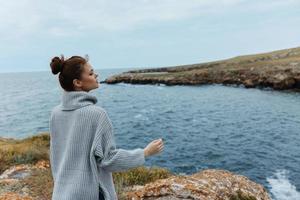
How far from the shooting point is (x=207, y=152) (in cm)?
2936

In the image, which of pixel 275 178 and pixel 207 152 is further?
pixel 207 152

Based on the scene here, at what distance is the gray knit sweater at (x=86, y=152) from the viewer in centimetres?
425

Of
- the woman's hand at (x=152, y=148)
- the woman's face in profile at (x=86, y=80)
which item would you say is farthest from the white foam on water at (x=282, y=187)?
the woman's face in profile at (x=86, y=80)

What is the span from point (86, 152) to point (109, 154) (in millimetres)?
292

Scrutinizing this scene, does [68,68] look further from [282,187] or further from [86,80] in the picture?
[282,187]

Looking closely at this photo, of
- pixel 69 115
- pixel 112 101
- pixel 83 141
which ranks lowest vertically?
pixel 112 101

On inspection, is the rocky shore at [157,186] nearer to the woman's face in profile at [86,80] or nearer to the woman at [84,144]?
the woman at [84,144]

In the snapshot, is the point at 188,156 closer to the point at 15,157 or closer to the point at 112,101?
the point at 15,157

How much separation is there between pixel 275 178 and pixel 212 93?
4942 centimetres

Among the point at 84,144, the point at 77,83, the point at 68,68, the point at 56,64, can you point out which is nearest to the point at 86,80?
the point at 77,83

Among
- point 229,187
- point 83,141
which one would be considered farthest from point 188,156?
point 83,141

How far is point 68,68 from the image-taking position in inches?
172

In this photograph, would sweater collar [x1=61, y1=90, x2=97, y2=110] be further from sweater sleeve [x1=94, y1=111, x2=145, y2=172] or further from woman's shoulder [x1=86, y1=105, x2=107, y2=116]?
sweater sleeve [x1=94, y1=111, x2=145, y2=172]

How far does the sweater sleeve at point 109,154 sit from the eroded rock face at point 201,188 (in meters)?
4.06
